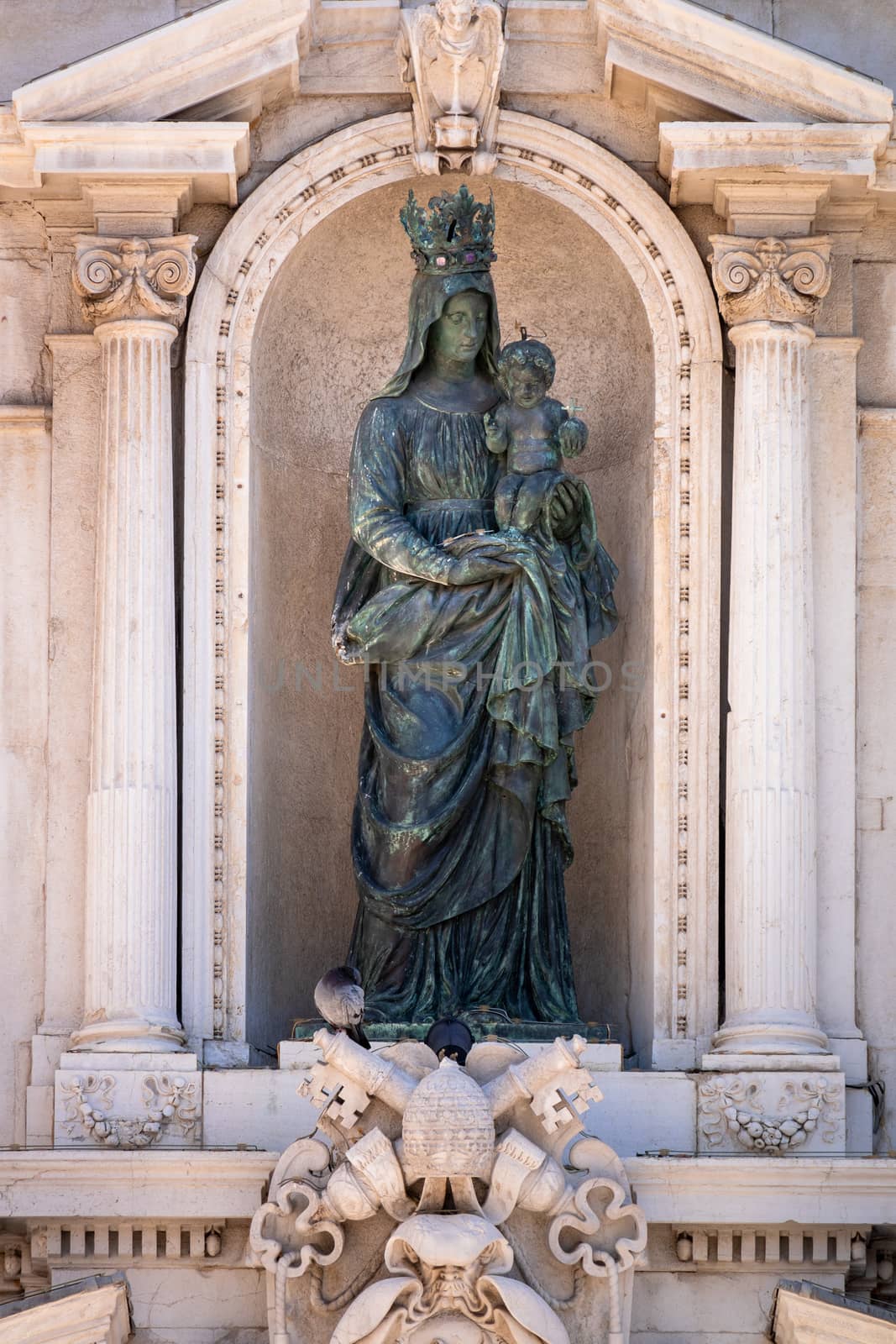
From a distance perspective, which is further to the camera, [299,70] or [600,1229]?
[299,70]

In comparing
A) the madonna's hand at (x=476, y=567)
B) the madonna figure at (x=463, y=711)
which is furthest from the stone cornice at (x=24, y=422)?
the madonna's hand at (x=476, y=567)

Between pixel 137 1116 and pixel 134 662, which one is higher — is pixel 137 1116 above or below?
below

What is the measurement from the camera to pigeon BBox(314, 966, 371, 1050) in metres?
13.6

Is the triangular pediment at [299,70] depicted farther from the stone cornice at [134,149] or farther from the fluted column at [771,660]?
the fluted column at [771,660]

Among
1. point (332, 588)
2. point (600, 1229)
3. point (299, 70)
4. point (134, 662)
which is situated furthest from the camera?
point (332, 588)

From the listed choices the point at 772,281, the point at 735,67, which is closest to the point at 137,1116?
the point at 772,281

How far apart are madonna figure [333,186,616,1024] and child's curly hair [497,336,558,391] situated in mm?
313

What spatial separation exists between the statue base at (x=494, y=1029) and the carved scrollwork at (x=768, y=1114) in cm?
48

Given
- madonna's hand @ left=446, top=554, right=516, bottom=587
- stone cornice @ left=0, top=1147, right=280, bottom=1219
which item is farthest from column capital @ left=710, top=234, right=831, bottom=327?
stone cornice @ left=0, top=1147, right=280, bottom=1219

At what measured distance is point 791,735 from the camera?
14.7 m

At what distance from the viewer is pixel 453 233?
15.1 m

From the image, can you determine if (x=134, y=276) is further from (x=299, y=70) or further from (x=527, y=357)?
(x=527, y=357)

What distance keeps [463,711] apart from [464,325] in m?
1.43

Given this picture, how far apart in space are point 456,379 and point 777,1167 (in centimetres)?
328
